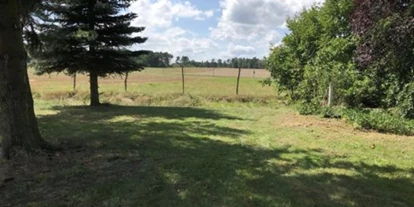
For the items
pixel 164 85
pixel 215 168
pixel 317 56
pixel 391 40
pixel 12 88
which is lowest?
pixel 164 85


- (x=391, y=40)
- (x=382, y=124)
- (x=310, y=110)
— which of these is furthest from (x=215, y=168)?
(x=391, y=40)

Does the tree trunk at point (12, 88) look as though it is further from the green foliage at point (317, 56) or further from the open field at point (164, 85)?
the open field at point (164, 85)

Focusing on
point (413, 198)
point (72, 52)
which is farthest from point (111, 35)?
point (413, 198)

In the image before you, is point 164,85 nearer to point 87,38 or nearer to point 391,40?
point 87,38

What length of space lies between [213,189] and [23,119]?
10.9 ft

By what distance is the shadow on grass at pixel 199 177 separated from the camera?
4508mm

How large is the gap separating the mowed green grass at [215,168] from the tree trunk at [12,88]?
0.40 meters

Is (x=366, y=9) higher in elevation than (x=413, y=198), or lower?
higher

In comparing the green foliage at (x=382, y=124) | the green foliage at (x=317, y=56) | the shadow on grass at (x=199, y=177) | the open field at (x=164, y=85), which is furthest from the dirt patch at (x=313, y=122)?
the open field at (x=164, y=85)

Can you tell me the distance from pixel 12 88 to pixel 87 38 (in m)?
7.82

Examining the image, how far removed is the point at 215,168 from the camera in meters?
5.71

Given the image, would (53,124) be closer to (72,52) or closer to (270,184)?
(72,52)

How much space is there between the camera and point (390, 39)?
10.4 metres

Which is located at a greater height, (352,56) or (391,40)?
(391,40)
